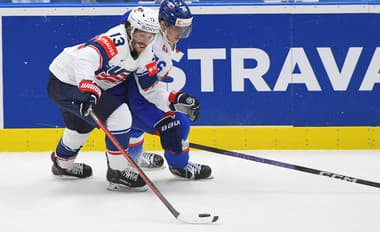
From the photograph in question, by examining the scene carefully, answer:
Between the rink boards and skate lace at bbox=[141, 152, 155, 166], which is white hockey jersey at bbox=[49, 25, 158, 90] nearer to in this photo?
skate lace at bbox=[141, 152, 155, 166]

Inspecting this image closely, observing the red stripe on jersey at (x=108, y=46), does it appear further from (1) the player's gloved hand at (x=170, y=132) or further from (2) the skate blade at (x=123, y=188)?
(2) the skate blade at (x=123, y=188)

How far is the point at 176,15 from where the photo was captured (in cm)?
390

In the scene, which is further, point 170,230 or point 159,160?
point 159,160

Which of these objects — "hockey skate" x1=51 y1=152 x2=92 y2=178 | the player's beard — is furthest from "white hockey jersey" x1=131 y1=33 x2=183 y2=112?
"hockey skate" x1=51 y1=152 x2=92 y2=178

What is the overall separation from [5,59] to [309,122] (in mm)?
2054

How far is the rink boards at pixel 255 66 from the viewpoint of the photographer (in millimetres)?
5102

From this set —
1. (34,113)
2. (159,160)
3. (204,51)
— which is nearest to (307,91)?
(204,51)

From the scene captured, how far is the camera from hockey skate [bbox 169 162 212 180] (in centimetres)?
414

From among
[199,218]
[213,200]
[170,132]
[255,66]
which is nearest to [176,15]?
[170,132]

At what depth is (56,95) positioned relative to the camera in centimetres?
391

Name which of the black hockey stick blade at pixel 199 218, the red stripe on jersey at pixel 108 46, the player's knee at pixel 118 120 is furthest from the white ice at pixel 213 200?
the red stripe on jersey at pixel 108 46

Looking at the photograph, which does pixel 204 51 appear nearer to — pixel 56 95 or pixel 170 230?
pixel 56 95

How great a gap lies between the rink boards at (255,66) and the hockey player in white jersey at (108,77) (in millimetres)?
1142

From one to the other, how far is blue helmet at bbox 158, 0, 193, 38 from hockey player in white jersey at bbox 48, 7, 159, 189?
18 cm
